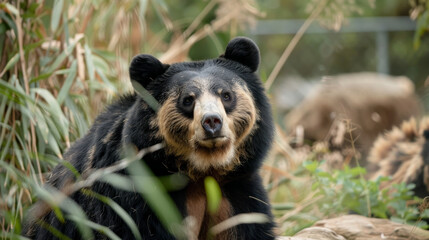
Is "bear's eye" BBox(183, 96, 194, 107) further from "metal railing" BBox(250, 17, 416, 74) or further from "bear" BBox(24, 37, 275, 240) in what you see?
"metal railing" BBox(250, 17, 416, 74)

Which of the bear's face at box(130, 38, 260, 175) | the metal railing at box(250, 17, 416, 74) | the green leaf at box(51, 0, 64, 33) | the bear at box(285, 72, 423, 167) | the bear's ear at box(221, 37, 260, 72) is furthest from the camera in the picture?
the metal railing at box(250, 17, 416, 74)

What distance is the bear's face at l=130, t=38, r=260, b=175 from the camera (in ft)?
14.1

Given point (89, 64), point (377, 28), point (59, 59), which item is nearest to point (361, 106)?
point (377, 28)

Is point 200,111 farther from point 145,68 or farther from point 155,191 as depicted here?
point 155,191

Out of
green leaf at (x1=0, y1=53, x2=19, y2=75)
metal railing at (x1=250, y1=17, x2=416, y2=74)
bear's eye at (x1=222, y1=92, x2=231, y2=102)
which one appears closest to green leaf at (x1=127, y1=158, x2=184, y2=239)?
bear's eye at (x1=222, y1=92, x2=231, y2=102)

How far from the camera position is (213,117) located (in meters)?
4.18

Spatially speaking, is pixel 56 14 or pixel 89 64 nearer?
pixel 56 14

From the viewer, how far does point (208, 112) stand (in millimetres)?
4219

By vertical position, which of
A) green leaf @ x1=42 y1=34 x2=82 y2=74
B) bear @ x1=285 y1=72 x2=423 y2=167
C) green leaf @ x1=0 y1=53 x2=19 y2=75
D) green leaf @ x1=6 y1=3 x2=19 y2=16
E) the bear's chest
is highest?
green leaf @ x1=6 y1=3 x2=19 y2=16

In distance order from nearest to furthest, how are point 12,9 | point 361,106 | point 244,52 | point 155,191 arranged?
1. point 155,191
2. point 244,52
3. point 12,9
4. point 361,106

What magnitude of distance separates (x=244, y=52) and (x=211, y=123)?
2.90 ft

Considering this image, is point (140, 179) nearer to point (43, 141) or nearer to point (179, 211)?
point (179, 211)

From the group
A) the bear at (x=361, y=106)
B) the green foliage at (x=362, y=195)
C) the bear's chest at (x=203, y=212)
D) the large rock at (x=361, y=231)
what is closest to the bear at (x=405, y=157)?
the green foliage at (x=362, y=195)

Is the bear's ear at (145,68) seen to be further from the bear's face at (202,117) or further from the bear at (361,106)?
the bear at (361,106)
